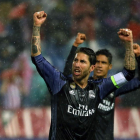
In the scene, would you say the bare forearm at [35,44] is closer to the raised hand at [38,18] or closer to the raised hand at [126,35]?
the raised hand at [38,18]

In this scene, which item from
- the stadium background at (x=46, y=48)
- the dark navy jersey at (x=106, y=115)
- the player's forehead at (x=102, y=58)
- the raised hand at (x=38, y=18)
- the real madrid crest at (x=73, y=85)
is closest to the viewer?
the raised hand at (x=38, y=18)

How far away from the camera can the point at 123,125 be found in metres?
9.36

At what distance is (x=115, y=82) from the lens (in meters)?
3.83

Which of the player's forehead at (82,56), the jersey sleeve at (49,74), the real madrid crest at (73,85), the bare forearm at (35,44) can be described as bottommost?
the real madrid crest at (73,85)

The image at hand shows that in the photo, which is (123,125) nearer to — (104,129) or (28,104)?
(28,104)

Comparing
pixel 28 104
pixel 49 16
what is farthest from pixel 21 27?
pixel 28 104

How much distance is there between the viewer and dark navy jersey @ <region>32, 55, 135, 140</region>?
144 inches

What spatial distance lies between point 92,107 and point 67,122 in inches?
12.6

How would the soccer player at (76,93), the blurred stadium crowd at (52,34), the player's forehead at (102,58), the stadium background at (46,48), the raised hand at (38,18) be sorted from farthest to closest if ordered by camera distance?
1. the blurred stadium crowd at (52,34)
2. the stadium background at (46,48)
3. the player's forehead at (102,58)
4. the soccer player at (76,93)
5. the raised hand at (38,18)

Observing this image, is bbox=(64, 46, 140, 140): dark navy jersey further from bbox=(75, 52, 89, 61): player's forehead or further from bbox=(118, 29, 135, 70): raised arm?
bbox=(118, 29, 135, 70): raised arm

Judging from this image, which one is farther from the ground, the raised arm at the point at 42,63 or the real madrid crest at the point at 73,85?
the raised arm at the point at 42,63

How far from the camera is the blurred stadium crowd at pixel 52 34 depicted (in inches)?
394

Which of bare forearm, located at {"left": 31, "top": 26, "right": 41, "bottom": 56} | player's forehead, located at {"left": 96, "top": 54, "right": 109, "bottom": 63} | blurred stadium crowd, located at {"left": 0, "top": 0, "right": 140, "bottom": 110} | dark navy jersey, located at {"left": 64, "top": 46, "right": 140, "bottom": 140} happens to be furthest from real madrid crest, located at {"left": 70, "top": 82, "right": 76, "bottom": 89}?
blurred stadium crowd, located at {"left": 0, "top": 0, "right": 140, "bottom": 110}

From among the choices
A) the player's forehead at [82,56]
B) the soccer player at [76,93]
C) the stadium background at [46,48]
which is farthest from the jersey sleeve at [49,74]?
the stadium background at [46,48]
